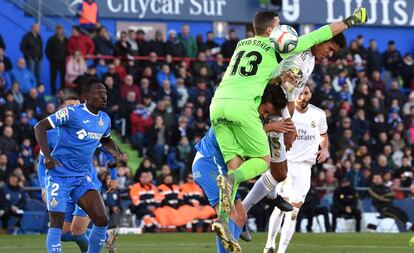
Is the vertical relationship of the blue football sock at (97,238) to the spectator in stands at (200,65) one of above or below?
below

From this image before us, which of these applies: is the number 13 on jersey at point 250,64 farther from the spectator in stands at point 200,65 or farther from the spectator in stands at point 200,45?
the spectator in stands at point 200,45

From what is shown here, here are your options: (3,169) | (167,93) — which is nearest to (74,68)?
(167,93)

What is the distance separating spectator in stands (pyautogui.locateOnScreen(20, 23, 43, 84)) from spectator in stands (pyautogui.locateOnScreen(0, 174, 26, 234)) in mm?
5276

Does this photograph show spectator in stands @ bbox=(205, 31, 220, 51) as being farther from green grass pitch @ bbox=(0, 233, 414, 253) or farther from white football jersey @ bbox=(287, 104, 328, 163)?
white football jersey @ bbox=(287, 104, 328, 163)

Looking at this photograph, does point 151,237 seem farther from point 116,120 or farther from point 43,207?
point 116,120

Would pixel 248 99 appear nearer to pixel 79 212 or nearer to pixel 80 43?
pixel 79 212

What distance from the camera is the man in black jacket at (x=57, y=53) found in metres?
30.8

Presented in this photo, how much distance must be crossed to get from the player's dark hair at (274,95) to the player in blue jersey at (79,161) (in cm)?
241

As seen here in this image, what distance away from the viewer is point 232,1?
38656 millimetres

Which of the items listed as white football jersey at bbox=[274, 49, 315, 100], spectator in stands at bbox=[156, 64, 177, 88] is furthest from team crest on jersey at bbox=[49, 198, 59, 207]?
spectator in stands at bbox=[156, 64, 177, 88]

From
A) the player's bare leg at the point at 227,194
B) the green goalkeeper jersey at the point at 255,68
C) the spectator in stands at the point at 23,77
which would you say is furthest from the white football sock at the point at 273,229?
the spectator in stands at the point at 23,77

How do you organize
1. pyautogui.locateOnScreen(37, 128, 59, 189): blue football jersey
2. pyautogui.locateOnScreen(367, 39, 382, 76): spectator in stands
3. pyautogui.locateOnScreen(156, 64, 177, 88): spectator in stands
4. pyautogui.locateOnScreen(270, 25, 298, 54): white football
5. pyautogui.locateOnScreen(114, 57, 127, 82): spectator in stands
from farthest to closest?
pyautogui.locateOnScreen(367, 39, 382, 76): spectator in stands < pyautogui.locateOnScreen(156, 64, 177, 88): spectator in stands < pyautogui.locateOnScreen(114, 57, 127, 82): spectator in stands < pyautogui.locateOnScreen(37, 128, 59, 189): blue football jersey < pyautogui.locateOnScreen(270, 25, 298, 54): white football

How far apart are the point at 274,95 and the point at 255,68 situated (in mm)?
483

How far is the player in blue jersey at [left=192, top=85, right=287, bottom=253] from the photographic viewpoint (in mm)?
13906
